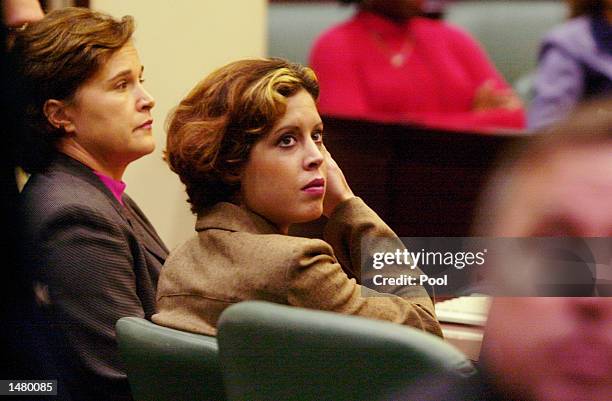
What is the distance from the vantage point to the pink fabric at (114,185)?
1.91m

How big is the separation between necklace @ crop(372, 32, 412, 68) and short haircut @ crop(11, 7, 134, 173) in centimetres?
128

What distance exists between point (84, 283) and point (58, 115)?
0.33 metres

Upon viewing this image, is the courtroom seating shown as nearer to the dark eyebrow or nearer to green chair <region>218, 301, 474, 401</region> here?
the dark eyebrow

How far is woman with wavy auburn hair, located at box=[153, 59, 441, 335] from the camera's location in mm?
1458

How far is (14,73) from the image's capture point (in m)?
1.85

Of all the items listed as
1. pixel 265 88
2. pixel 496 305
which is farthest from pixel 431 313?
pixel 496 305

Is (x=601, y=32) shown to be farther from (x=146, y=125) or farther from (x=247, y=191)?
(x=247, y=191)

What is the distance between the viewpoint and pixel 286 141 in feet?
5.18

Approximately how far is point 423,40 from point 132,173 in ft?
4.13

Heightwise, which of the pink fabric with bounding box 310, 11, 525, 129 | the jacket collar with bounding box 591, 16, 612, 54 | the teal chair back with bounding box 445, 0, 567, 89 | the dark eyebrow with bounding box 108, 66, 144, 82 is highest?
the dark eyebrow with bounding box 108, 66, 144, 82

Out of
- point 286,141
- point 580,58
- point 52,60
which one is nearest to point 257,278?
point 286,141

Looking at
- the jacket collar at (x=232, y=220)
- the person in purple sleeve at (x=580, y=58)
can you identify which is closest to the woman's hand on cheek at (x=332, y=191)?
the jacket collar at (x=232, y=220)

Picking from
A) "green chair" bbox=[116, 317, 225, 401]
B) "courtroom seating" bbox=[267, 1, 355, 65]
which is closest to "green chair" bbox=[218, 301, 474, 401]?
"green chair" bbox=[116, 317, 225, 401]

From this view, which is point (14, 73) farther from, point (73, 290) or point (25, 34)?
point (73, 290)
